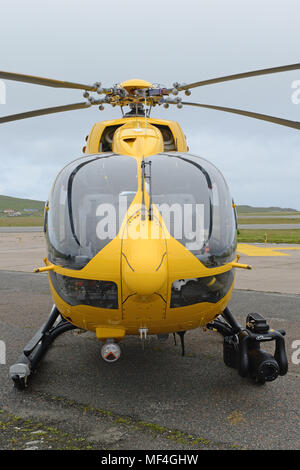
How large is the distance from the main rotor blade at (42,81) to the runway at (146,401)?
3369 mm

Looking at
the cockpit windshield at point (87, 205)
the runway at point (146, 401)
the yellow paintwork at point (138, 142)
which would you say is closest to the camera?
the runway at point (146, 401)

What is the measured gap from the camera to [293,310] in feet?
26.9

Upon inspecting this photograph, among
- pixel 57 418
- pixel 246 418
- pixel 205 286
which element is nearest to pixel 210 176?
pixel 205 286

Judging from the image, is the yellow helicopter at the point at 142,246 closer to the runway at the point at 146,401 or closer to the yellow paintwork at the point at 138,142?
the yellow paintwork at the point at 138,142

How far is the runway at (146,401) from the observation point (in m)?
Answer: 3.39

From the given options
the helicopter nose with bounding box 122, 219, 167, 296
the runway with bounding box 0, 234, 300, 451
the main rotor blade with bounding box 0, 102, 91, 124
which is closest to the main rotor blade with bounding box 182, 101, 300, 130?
the main rotor blade with bounding box 0, 102, 91, 124

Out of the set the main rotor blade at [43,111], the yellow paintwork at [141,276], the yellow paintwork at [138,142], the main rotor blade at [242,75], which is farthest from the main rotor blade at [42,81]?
the yellow paintwork at [141,276]

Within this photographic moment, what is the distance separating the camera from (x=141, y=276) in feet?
10.6

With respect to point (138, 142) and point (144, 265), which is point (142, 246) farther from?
point (138, 142)

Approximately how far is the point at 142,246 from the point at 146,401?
1.75m

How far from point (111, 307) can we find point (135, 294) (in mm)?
285

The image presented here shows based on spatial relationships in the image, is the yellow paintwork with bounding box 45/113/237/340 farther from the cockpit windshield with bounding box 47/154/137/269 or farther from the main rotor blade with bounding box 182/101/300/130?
the main rotor blade with bounding box 182/101/300/130

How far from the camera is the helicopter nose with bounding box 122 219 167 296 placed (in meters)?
3.24

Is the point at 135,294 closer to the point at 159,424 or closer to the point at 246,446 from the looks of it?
the point at 159,424
